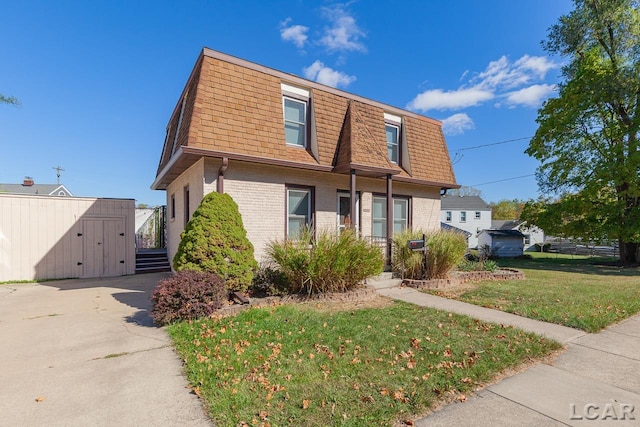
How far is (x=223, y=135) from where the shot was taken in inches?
302

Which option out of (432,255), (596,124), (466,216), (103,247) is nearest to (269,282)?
(432,255)

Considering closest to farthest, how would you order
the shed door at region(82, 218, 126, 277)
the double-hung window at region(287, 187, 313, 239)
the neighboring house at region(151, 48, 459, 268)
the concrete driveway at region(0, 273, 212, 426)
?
the concrete driveway at region(0, 273, 212, 426) → the neighboring house at region(151, 48, 459, 268) → the double-hung window at region(287, 187, 313, 239) → the shed door at region(82, 218, 126, 277)

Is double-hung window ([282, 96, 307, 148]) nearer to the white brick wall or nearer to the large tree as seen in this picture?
the white brick wall

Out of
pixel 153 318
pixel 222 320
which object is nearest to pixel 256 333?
pixel 222 320

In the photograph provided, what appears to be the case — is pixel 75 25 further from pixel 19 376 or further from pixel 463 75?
pixel 463 75

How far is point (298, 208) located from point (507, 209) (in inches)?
2270

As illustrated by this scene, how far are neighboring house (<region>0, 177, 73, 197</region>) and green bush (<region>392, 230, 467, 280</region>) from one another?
25233 millimetres

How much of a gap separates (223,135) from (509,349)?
23.6 ft

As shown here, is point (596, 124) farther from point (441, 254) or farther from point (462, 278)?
point (441, 254)

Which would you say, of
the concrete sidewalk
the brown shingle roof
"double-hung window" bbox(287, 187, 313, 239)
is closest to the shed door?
the brown shingle roof

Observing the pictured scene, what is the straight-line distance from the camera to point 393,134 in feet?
38.1

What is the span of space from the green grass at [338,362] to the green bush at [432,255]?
3.28m

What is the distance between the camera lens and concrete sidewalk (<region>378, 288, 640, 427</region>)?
2.60 metres

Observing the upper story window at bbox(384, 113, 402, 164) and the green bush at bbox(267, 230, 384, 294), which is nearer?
the green bush at bbox(267, 230, 384, 294)
